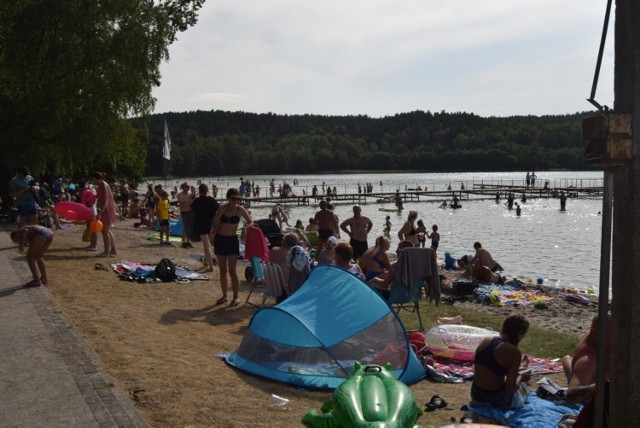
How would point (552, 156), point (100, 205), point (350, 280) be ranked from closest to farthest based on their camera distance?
1. point (350, 280)
2. point (100, 205)
3. point (552, 156)

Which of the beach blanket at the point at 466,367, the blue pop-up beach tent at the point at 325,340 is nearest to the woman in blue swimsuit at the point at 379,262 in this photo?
the beach blanket at the point at 466,367

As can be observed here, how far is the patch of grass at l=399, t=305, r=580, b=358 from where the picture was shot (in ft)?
28.3

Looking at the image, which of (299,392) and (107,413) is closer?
(107,413)

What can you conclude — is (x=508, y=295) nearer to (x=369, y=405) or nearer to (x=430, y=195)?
(x=369, y=405)

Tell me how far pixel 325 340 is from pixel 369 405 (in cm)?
197

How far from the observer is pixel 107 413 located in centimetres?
476

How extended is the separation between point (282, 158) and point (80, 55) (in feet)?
464

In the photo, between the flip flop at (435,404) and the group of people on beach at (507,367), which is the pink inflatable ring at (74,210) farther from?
the group of people on beach at (507,367)

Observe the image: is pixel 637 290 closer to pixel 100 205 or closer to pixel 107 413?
pixel 107 413

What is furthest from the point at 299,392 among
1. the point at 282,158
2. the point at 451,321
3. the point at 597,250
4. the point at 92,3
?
the point at 282,158

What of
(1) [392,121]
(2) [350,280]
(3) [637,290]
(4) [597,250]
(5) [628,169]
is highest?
(1) [392,121]

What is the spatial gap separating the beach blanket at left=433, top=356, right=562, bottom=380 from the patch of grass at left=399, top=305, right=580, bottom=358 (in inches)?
25.2

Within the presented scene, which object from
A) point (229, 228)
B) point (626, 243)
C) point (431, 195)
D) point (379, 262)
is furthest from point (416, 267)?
point (431, 195)

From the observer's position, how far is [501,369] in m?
5.82
